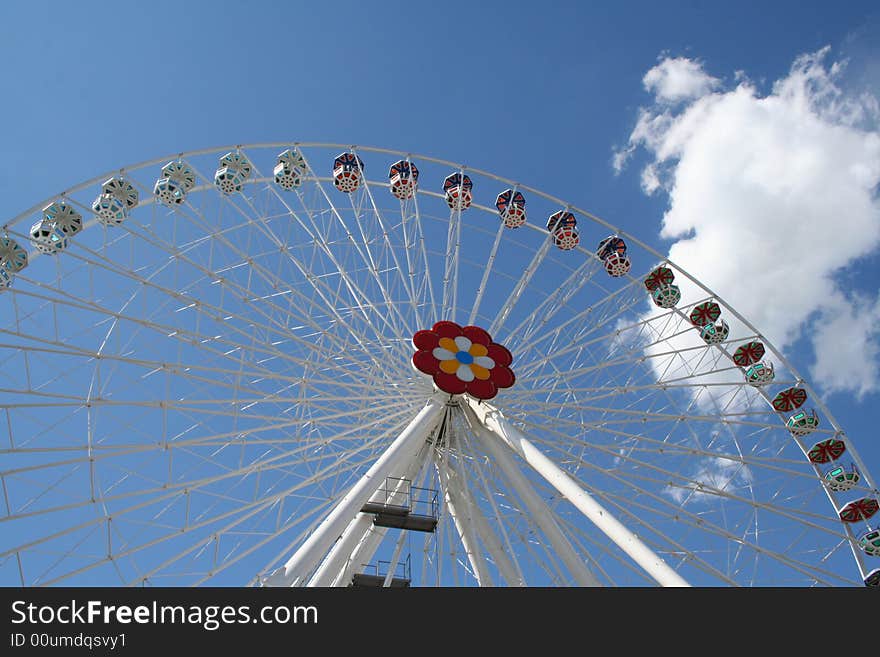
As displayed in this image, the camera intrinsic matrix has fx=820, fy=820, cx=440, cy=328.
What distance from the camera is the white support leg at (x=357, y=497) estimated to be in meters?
15.1

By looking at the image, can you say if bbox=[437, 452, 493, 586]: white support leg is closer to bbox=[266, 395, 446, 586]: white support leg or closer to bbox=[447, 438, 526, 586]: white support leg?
bbox=[447, 438, 526, 586]: white support leg

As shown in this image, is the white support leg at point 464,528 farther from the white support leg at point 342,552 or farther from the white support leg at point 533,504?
the white support leg at point 342,552

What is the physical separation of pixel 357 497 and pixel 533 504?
4.25m

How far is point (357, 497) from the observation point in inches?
698

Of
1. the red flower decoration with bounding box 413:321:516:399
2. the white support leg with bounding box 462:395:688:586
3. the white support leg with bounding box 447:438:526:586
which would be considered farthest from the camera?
the red flower decoration with bounding box 413:321:516:399

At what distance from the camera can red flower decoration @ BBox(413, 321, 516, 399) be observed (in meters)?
22.7

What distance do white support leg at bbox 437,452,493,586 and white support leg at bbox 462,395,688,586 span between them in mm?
2038

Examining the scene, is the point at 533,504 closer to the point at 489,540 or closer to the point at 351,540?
the point at 489,540

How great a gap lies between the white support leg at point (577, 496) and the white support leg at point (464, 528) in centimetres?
204

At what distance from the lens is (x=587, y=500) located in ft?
59.2

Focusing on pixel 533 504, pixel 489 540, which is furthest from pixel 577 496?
pixel 489 540

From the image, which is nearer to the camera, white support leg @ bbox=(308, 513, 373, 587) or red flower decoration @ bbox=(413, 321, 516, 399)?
white support leg @ bbox=(308, 513, 373, 587)

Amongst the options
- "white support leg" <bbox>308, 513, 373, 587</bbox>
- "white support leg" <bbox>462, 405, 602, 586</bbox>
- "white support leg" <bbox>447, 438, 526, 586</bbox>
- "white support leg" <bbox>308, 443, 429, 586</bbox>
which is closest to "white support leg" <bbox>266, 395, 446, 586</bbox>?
"white support leg" <bbox>308, 443, 429, 586</bbox>

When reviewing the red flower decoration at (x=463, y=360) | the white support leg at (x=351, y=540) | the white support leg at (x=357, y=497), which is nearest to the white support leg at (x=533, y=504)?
the red flower decoration at (x=463, y=360)
